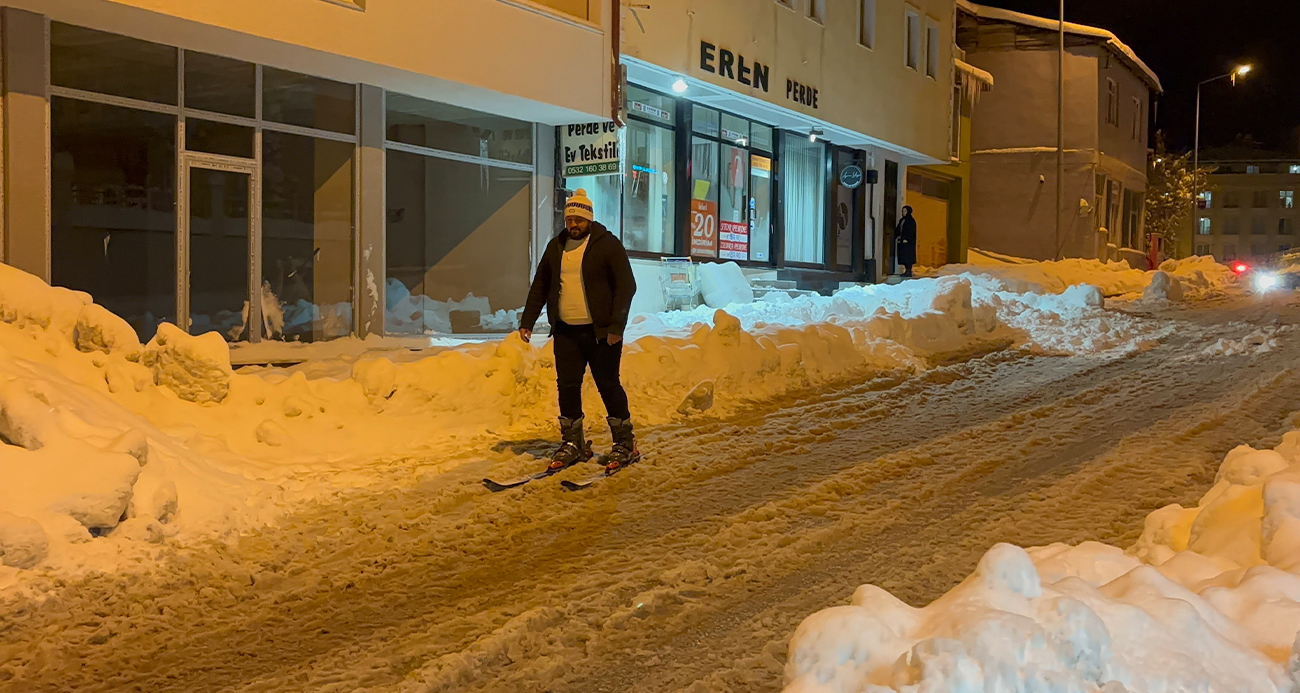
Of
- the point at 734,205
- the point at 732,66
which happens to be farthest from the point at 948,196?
the point at 732,66

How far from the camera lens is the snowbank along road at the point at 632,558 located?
418 cm

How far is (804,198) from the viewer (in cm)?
2459

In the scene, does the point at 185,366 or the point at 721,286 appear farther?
the point at 721,286

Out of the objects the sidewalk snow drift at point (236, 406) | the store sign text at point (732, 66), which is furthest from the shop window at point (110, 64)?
the store sign text at point (732, 66)

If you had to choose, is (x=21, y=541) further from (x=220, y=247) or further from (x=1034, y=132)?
(x=1034, y=132)

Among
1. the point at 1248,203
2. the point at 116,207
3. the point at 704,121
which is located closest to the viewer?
the point at 116,207

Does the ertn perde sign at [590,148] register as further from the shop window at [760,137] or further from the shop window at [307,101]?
the shop window at [760,137]

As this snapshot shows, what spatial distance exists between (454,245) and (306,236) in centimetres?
283

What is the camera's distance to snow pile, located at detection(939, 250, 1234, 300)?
77.9ft

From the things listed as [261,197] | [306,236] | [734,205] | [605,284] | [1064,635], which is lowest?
[1064,635]

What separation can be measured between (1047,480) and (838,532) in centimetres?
199

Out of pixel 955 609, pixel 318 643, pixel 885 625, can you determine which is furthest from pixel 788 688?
pixel 318 643

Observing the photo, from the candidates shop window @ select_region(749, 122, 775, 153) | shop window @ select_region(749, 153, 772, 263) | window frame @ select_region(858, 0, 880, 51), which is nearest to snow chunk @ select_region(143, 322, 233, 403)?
shop window @ select_region(749, 153, 772, 263)

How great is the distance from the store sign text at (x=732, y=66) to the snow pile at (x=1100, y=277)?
768cm
